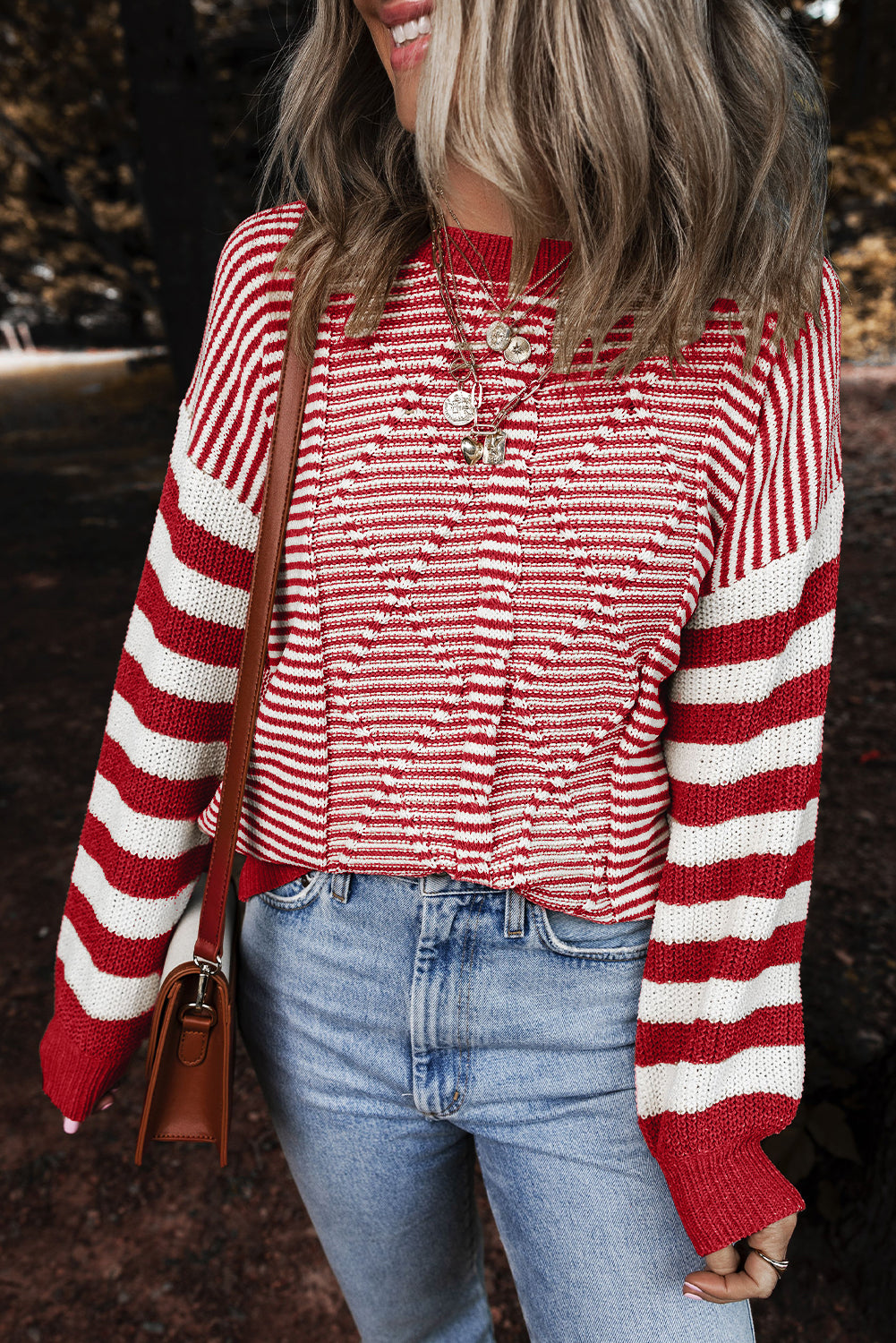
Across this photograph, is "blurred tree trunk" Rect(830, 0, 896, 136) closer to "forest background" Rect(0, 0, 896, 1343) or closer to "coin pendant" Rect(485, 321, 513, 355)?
"forest background" Rect(0, 0, 896, 1343)

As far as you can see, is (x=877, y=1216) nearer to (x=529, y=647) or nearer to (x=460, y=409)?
(x=529, y=647)

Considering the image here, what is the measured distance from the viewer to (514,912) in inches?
48.2

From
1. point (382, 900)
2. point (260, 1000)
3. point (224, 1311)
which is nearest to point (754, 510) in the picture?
point (382, 900)

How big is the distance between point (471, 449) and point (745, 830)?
1.97ft

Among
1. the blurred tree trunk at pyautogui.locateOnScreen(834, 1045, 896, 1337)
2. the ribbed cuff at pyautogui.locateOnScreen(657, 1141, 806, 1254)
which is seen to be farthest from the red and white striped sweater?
the blurred tree trunk at pyautogui.locateOnScreen(834, 1045, 896, 1337)

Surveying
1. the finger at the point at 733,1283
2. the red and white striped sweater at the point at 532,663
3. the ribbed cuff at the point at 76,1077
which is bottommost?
the finger at the point at 733,1283

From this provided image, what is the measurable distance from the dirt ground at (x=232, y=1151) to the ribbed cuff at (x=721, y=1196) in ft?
4.32

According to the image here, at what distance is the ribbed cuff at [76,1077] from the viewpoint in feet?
4.35

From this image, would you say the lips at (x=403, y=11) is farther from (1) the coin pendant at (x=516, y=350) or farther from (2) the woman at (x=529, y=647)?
(1) the coin pendant at (x=516, y=350)

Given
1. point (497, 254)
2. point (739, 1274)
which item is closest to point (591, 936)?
point (739, 1274)

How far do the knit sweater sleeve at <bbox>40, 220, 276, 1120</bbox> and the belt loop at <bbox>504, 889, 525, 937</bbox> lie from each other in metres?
0.43

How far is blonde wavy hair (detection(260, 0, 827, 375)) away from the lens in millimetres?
1057

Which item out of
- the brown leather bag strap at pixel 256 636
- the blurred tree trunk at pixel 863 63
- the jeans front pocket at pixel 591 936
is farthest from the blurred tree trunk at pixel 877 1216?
the blurred tree trunk at pixel 863 63

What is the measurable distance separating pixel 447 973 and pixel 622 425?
0.71m
